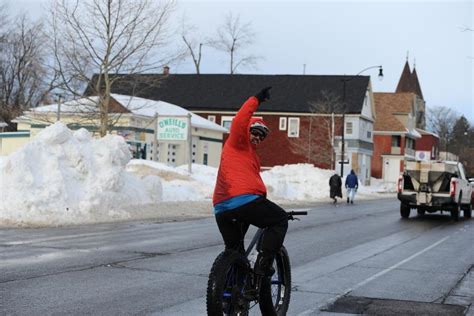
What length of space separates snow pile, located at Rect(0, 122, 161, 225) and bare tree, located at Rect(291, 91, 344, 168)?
46469 mm

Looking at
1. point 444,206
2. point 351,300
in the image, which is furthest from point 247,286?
point 444,206

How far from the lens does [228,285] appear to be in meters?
6.01

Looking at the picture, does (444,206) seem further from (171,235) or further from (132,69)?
(132,69)

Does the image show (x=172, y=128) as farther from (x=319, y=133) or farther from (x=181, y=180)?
→ (x=319, y=133)

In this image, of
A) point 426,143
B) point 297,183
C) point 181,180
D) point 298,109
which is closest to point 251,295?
point 181,180

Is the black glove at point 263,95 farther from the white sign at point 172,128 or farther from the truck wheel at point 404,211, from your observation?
the white sign at point 172,128

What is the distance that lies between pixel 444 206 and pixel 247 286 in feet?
67.0

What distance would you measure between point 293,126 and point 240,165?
64924 millimetres

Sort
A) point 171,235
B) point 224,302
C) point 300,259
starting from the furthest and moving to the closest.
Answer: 1. point 171,235
2. point 300,259
3. point 224,302

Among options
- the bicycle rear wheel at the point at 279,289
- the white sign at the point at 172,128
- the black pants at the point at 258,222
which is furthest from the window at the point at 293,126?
the black pants at the point at 258,222

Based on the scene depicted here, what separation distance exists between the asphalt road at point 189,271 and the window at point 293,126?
172 ft

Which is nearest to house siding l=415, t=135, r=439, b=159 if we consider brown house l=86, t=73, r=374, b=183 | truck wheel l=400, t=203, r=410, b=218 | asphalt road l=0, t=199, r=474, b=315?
brown house l=86, t=73, r=374, b=183

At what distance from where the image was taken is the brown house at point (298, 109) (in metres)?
68.6

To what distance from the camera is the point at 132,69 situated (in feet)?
109
